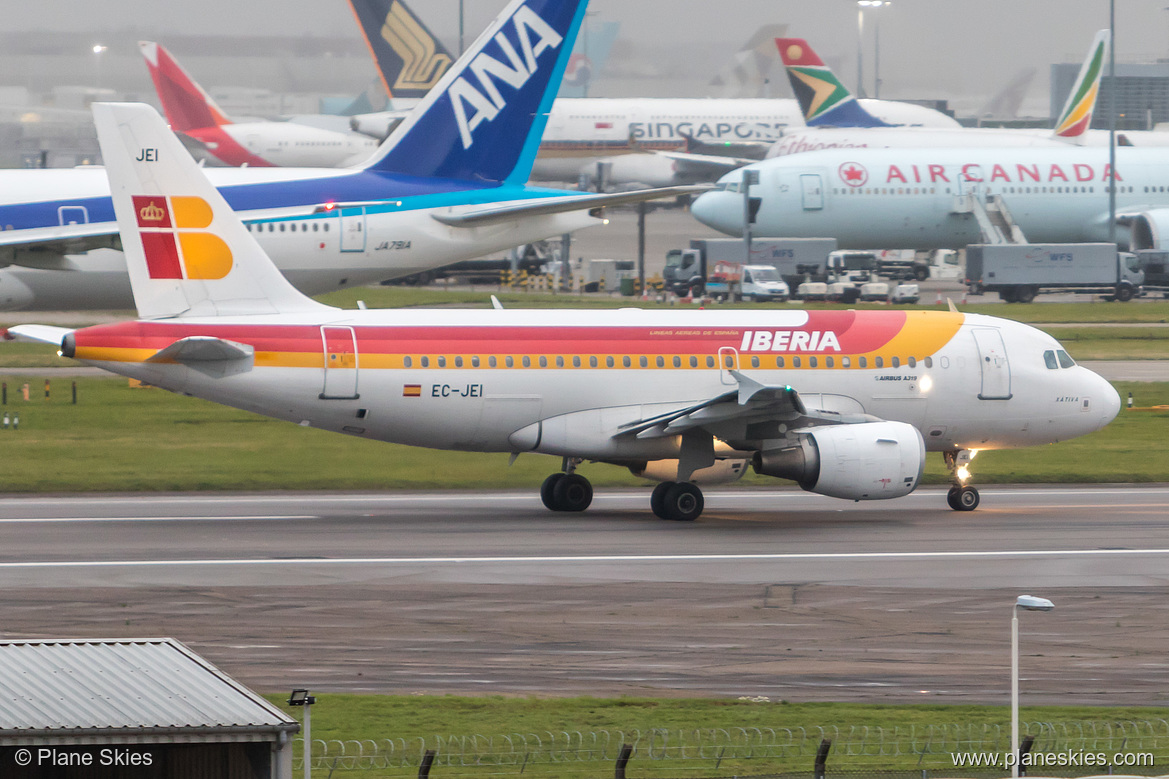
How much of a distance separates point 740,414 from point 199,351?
389 inches

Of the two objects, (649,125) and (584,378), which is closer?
(584,378)

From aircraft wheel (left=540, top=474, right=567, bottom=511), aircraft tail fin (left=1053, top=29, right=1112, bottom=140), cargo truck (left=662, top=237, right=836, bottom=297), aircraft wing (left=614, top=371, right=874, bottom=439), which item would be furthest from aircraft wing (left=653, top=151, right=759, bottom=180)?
aircraft wing (left=614, top=371, right=874, bottom=439)

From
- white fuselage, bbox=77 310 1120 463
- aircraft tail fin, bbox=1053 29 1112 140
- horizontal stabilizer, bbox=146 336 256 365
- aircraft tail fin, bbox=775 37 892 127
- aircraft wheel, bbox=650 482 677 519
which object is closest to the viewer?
horizontal stabilizer, bbox=146 336 256 365

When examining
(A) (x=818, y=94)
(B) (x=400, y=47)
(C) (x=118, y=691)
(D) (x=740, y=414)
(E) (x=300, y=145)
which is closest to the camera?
(C) (x=118, y=691)

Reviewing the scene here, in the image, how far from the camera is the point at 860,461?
2881cm

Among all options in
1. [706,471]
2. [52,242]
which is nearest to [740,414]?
[706,471]

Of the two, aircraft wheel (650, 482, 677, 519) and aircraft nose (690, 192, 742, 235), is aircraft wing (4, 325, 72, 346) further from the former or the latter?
aircraft nose (690, 192, 742, 235)

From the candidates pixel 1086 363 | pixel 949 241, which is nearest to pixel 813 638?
pixel 1086 363

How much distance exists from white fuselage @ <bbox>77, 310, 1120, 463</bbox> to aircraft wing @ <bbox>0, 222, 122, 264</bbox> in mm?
16423

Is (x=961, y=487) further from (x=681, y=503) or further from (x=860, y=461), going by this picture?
(x=681, y=503)

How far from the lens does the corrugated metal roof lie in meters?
11.6

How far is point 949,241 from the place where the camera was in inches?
3637

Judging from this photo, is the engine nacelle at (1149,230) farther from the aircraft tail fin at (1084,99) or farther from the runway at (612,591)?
the runway at (612,591)

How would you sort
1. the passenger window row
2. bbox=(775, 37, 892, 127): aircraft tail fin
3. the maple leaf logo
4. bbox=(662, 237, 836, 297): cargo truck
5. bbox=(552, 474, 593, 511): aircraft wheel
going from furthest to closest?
bbox=(775, 37, 892, 127): aircraft tail fin → the maple leaf logo → bbox=(662, 237, 836, 297): cargo truck → bbox=(552, 474, 593, 511): aircraft wheel → the passenger window row
